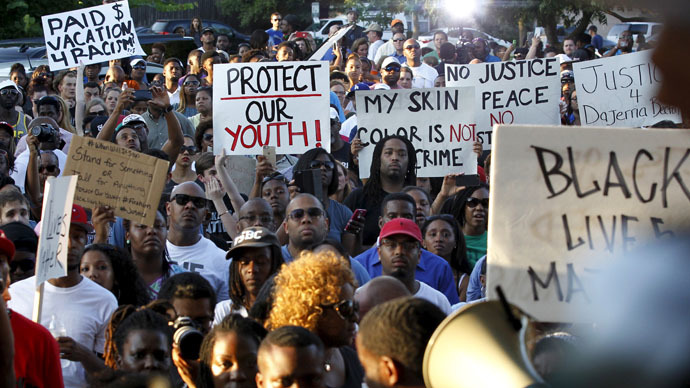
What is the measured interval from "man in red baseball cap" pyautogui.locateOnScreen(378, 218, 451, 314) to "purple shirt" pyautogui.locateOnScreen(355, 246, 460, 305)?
0.91ft

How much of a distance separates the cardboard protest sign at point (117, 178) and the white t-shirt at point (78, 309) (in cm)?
88

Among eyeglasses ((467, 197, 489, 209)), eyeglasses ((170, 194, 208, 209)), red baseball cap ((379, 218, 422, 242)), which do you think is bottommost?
red baseball cap ((379, 218, 422, 242))

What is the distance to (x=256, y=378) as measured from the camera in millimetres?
3848

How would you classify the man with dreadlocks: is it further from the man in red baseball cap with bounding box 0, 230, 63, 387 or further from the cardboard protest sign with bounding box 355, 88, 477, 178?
the man in red baseball cap with bounding box 0, 230, 63, 387

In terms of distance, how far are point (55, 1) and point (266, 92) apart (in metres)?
14.3

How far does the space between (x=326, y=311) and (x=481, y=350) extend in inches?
62.6

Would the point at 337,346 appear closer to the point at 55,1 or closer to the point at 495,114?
the point at 495,114

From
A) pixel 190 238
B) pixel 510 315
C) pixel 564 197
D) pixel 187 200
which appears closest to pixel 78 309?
pixel 190 238

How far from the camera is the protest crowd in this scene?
12.4 ft

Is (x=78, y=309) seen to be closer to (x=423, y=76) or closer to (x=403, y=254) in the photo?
(x=403, y=254)

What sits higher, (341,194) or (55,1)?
(55,1)

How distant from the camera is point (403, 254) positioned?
5934 mm

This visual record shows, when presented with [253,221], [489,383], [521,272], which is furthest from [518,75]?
[489,383]

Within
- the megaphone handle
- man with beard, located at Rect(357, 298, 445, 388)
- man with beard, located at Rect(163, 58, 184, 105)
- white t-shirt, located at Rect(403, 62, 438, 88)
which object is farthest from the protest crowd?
white t-shirt, located at Rect(403, 62, 438, 88)
